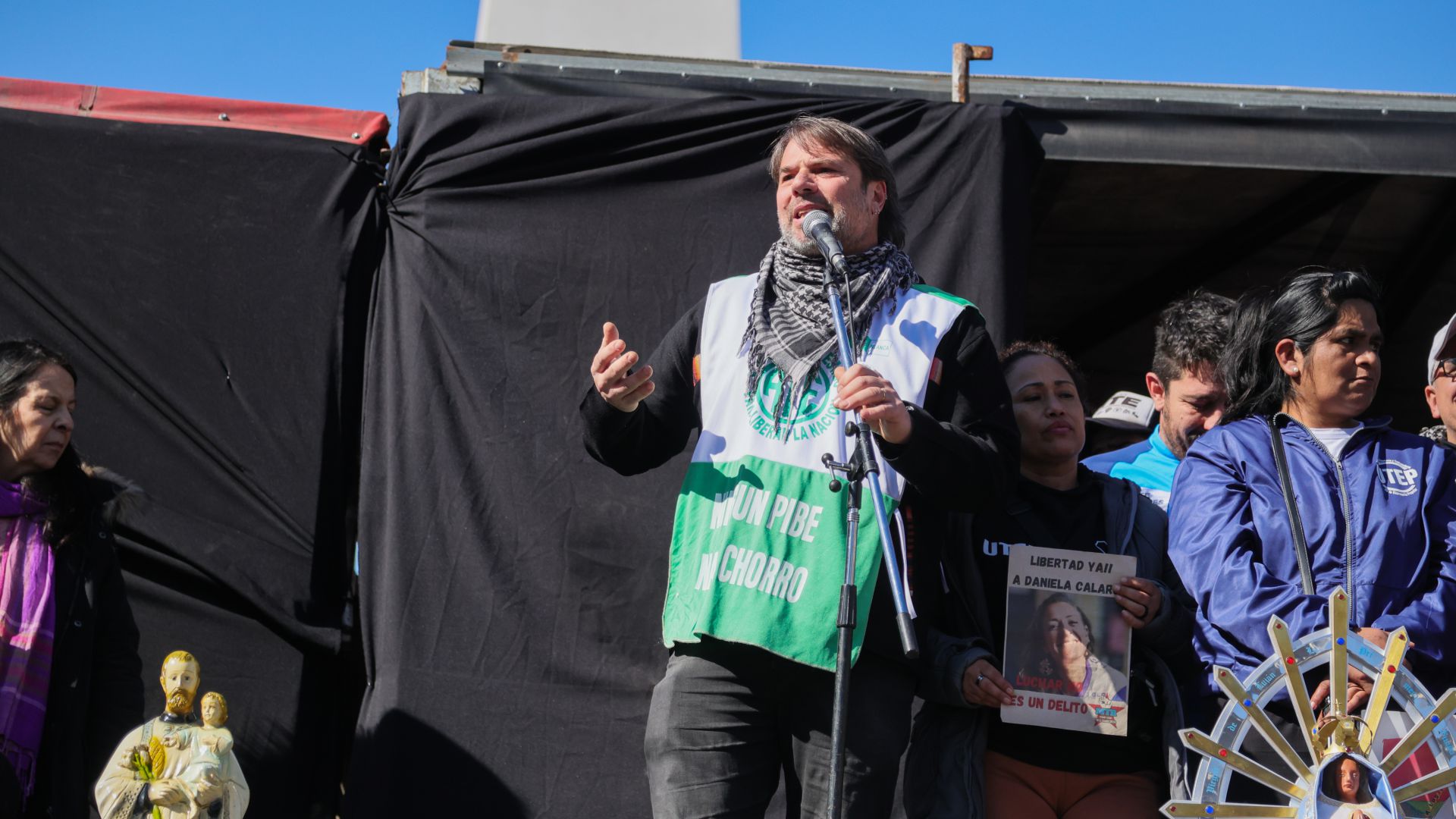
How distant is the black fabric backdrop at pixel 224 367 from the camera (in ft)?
12.5

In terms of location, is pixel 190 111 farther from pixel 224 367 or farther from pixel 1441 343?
pixel 1441 343

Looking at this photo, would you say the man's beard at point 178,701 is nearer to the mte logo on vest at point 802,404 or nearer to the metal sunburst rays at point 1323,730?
the mte logo on vest at point 802,404

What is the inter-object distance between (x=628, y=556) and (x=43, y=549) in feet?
4.97

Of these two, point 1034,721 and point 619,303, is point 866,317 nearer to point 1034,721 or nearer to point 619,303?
point 1034,721

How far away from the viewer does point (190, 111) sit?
163 inches

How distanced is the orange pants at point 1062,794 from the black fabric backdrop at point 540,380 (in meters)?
1.30

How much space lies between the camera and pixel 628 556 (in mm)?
3855

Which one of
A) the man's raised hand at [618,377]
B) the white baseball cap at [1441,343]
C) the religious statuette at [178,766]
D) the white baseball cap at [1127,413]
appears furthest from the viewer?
the white baseball cap at [1127,413]

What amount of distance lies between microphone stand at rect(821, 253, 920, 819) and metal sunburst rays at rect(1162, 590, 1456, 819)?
59cm

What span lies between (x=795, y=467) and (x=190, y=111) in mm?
2572

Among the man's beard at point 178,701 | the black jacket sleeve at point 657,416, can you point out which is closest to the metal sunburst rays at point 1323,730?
the black jacket sleeve at point 657,416

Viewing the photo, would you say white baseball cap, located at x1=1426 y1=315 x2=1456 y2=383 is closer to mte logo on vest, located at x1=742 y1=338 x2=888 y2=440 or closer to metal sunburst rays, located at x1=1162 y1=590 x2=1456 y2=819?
metal sunburst rays, located at x1=1162 y1=590 x2=1456 y2=819

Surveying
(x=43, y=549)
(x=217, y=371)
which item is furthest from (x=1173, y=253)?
(x=43, y=549)

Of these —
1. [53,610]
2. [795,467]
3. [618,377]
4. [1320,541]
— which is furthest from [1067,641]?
[53,610]
